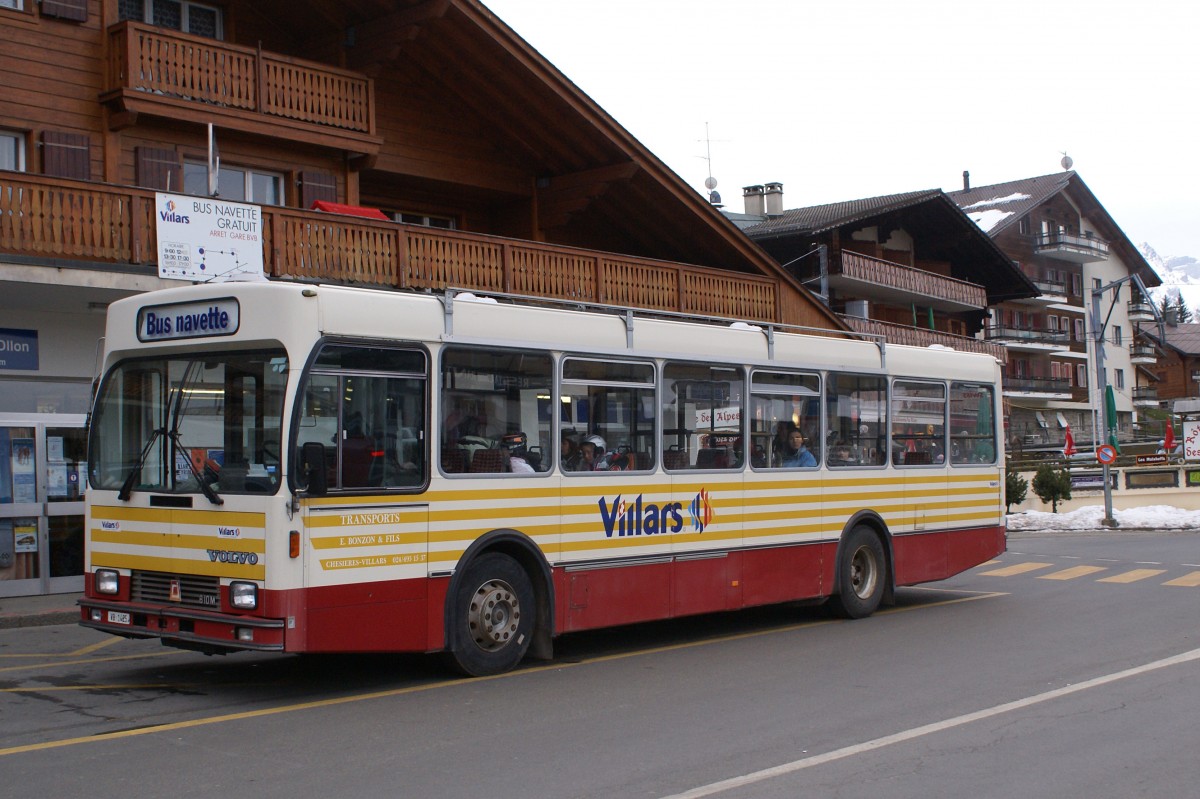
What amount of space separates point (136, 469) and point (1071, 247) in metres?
72.5

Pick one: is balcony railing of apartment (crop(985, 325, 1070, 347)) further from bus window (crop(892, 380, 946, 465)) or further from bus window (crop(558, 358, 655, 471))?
bus window (crop(558, 358, 655, 471))

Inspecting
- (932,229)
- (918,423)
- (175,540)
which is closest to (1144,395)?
(932,229)

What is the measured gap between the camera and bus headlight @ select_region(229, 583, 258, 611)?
839cm

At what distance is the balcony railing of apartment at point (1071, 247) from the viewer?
73.4 m

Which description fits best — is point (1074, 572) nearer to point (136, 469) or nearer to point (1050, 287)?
point (136, 469)

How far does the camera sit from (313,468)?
846cm

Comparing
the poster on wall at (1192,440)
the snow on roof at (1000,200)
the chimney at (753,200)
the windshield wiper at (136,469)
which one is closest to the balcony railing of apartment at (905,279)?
the chimney at (753,200)

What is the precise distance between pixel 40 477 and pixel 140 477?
24.5ft

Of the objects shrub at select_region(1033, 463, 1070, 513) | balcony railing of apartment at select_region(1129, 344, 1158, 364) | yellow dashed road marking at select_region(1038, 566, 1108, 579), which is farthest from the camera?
balcony railing of apartment at select_region(1129, 344, 1158, 364)

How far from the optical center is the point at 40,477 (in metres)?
15.8

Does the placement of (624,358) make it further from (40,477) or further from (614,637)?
(40,477)

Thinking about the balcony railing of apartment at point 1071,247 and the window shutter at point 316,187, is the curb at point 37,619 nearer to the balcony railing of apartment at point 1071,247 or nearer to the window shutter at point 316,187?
the window shutter at point 316,187

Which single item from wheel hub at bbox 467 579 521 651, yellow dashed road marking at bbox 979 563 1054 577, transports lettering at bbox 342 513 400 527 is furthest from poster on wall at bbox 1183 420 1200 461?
transports lettering at bbox 342 513 400 527

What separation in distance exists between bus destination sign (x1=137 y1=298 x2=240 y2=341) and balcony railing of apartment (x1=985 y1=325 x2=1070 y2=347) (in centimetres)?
6644
